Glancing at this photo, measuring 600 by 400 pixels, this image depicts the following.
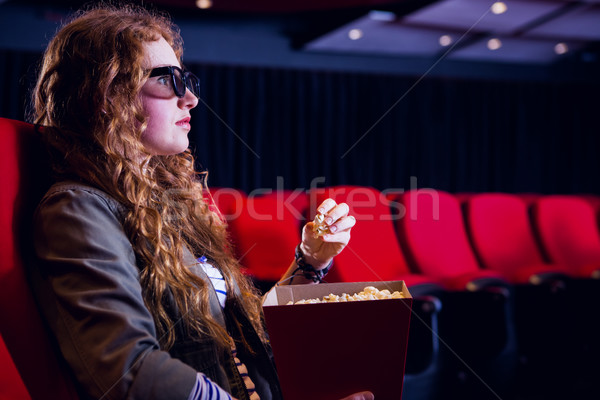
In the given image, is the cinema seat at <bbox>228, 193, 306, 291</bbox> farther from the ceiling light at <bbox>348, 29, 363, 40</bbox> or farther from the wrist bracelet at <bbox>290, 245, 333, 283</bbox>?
the ceiling light at <bbox>348, 29, 363, 40</bbox>

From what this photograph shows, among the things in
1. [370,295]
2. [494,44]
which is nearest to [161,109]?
[370,295]

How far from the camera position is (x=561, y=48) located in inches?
132

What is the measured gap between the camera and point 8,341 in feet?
1.41

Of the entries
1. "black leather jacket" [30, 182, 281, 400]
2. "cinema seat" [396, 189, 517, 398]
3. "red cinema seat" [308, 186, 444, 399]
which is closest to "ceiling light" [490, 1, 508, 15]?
"cinema seat" [396, 189, 517, 398]

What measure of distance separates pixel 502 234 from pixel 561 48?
2287 mm

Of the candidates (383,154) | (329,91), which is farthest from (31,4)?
(383,154)

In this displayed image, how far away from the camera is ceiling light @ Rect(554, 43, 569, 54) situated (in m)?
→ 3.30

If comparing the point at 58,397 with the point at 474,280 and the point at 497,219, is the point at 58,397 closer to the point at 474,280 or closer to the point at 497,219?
the point at 474,280

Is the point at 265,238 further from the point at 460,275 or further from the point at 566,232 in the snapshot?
the point at 566,232

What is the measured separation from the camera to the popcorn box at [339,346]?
1.41 feet

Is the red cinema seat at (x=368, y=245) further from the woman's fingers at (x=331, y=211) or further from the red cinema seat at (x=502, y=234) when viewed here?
the woman's fingers at (x=331, y=211)

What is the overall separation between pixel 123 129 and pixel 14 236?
0.15m

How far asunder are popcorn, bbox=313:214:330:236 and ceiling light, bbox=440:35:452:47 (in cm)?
276

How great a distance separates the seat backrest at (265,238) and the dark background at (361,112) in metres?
1.56
